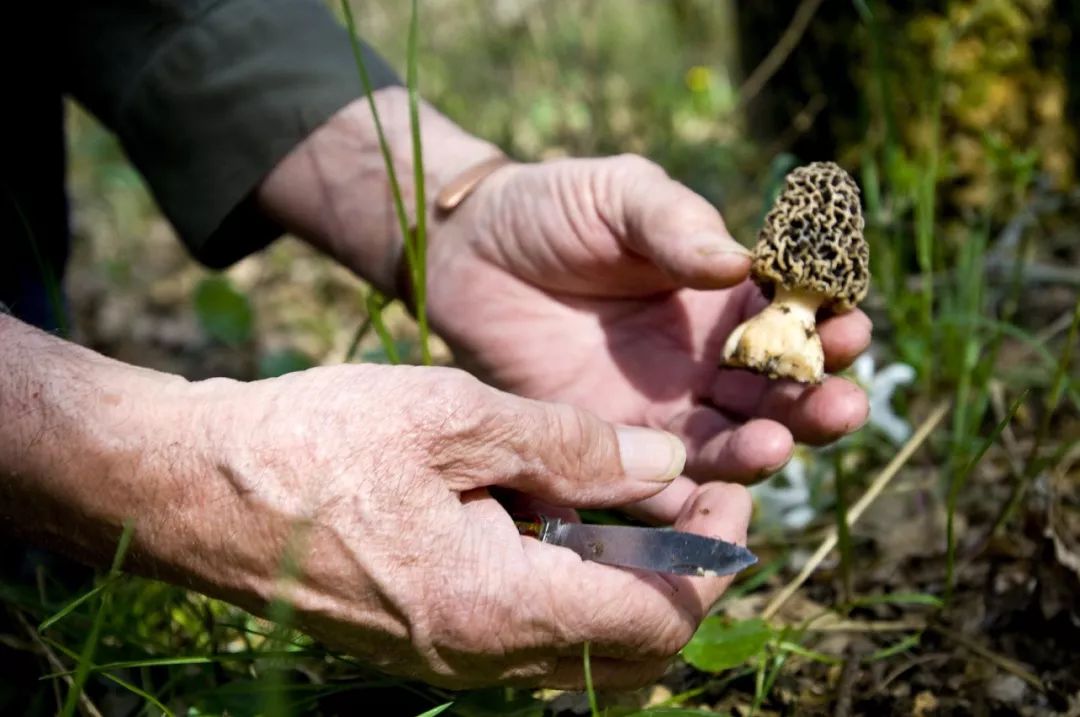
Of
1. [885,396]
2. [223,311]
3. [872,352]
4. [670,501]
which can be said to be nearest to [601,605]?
[670,501]

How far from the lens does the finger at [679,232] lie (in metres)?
1.40

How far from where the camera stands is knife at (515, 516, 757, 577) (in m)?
1.12

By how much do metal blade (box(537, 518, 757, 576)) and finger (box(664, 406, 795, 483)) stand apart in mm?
290

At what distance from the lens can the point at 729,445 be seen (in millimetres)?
1477

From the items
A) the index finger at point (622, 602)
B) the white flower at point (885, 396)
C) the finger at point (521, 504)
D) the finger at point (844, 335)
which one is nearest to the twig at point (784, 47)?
the white flower at point (885, 396)

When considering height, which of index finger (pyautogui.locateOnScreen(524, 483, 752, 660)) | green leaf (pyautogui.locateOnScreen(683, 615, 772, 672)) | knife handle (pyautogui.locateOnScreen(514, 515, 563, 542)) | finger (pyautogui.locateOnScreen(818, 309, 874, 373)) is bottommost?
green leaf (pyautogui.locateOnScreen(683, 615, 772, 672))

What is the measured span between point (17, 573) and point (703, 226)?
132cm

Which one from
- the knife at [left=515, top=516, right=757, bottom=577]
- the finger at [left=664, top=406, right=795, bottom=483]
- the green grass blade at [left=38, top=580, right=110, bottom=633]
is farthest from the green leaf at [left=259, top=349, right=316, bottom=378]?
the knife at [left=515, top=516, right=757, bottom=577]

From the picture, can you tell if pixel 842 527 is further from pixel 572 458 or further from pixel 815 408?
pixel 572 458

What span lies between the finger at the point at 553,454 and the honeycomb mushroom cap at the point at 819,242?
0.33 meters

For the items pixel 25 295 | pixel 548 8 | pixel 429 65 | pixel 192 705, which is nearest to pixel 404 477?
pixel 192 705

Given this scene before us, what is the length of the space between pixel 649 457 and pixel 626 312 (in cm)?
52

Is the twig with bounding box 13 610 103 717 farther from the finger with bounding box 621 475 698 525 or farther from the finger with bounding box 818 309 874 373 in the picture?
the finger with bounding box 818 309 874 373

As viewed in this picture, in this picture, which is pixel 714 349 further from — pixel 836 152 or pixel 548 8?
pixel 548 8
